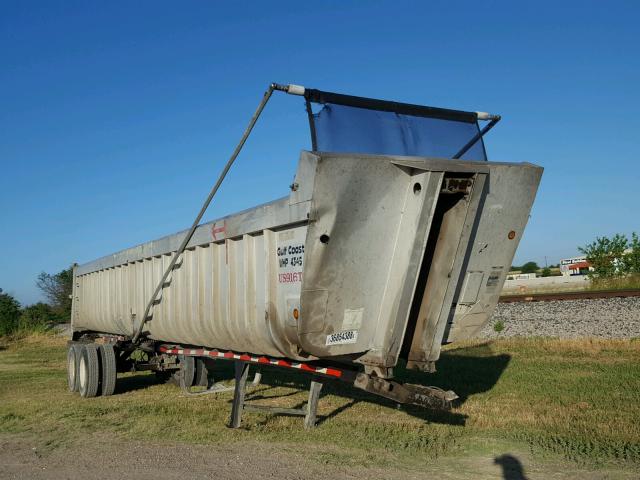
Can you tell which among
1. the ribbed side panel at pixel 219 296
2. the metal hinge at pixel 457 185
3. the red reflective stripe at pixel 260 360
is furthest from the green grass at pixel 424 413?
the metal hinge at pixel 457 185

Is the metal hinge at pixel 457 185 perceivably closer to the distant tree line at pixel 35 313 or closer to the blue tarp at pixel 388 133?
the blue tarp at pixel 388 133

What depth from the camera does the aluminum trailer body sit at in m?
6.16

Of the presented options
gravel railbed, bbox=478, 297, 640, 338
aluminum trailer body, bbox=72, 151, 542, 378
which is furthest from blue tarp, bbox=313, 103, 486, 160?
gravel railbed, bbox=478, 297, 640, 338

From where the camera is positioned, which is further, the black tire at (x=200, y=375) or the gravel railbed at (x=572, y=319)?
the gravel railbed at (x=572, y=319)

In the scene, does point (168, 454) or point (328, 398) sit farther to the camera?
point (328, 398)

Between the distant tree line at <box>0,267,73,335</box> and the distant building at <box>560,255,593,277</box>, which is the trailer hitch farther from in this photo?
the distant building at <box>560,255,593,277</box>

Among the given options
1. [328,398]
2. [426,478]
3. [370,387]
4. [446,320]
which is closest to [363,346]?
[370,387]

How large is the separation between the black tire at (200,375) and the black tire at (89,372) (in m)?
1.77

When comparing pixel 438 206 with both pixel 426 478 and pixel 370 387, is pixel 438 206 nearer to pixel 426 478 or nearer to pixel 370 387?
pixel 370 387

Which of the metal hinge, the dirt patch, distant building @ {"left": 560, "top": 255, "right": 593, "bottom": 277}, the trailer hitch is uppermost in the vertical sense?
distant building @ {"left": 560, "top": 255, "right": 593, "bottom": 277}

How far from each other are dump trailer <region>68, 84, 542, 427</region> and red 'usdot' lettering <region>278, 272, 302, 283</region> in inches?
0.8

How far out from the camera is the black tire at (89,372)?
1225cm

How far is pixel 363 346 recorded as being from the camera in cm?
655

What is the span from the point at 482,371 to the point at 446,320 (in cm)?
616
